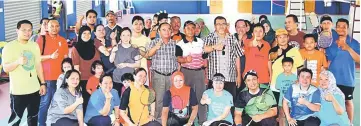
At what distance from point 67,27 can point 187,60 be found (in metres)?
9.76

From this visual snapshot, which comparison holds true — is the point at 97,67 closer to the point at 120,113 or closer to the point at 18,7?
the point at 120,113

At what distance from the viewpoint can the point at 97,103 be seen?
5590mm

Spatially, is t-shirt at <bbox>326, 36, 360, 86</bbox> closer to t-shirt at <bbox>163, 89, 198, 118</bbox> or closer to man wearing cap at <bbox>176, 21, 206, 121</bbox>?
man wearing cap at <bbox>176, 21, 206, 121</bbox>

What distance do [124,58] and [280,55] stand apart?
1851 millimetres

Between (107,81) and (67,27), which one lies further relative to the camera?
(67,27)

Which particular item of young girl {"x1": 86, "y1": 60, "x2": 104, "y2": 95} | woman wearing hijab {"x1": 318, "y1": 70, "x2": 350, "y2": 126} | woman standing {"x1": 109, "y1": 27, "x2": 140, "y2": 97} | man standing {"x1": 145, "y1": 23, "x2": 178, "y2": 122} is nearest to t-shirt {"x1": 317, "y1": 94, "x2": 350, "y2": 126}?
woman wearing hijab {"x1": 318, "y1": 70, "x2": 350, "y2": 126}

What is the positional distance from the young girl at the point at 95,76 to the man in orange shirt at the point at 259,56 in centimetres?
176

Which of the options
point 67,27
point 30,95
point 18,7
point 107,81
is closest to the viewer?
point 107,81

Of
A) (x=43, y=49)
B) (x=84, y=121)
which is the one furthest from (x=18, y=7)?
(x=84, y=121)

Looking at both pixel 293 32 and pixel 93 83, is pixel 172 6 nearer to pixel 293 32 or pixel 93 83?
pixel 293 32

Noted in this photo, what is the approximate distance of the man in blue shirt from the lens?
235 inches

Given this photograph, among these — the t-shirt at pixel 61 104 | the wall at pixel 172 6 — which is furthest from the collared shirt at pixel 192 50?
the wall at pixel 172 6

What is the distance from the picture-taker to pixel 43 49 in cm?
601

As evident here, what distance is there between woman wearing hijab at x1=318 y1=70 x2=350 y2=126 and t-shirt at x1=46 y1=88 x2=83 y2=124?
2.69 metres
